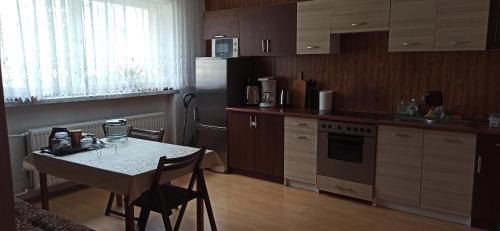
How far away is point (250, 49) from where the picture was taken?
4.58 m

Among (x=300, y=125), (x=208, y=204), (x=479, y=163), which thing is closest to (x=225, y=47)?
(x=300, y=125)

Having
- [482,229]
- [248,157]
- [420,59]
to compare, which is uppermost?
[420,59]

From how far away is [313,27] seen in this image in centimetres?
402

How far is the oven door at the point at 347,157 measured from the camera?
3.59m

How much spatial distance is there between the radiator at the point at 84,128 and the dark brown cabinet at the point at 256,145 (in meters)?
0.95

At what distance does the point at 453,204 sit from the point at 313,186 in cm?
135

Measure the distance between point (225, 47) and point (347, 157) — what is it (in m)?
2.11

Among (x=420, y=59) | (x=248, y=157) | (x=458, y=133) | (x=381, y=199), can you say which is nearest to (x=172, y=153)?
(x=248, y=157)

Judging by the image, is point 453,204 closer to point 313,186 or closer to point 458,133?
point 458,133

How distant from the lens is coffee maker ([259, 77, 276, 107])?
456 cm

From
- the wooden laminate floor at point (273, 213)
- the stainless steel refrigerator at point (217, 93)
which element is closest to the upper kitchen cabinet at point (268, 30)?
the stainless steel refrigerator at point (217, 93)

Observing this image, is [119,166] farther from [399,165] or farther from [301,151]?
[399,165]

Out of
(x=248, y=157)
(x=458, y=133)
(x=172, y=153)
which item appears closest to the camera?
(x=172, y=153)

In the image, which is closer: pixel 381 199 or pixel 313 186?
pixel 381 199
